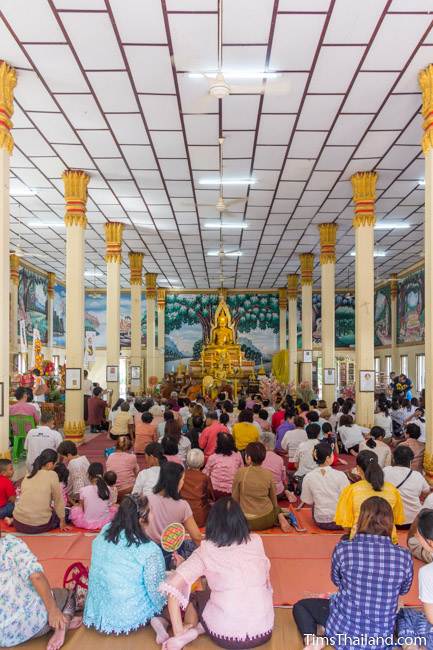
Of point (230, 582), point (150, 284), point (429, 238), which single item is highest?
point (150, 284)

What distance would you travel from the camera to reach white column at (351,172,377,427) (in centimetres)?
1062

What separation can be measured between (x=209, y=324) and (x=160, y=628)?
22.8m

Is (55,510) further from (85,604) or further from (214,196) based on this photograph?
(214,196)

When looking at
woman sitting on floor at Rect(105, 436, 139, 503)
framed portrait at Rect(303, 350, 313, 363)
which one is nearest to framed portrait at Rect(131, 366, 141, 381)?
framed portrait at Rect(303, 350, 313, 363)

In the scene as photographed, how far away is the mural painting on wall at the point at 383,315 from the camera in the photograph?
77.1 feet

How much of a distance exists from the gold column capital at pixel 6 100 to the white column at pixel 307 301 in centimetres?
1212

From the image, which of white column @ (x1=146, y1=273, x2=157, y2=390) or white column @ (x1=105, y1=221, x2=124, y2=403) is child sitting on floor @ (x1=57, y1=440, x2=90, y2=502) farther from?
white column @ (x1=146, y1=273, x2=157, y2=390)

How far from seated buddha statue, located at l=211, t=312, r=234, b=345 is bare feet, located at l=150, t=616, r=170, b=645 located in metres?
18.4

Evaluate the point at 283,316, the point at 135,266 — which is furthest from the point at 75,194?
the point at 283,316

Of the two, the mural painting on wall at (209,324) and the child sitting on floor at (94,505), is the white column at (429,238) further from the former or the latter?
the mural painting on wall at (209,324)

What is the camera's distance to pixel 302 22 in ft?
19.6

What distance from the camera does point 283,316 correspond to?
2562 cm

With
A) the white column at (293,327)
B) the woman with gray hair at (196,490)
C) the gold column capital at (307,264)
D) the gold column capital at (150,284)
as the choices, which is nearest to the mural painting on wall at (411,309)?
the white column at (293,327)

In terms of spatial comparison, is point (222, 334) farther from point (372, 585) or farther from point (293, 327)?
point (372, 585)
